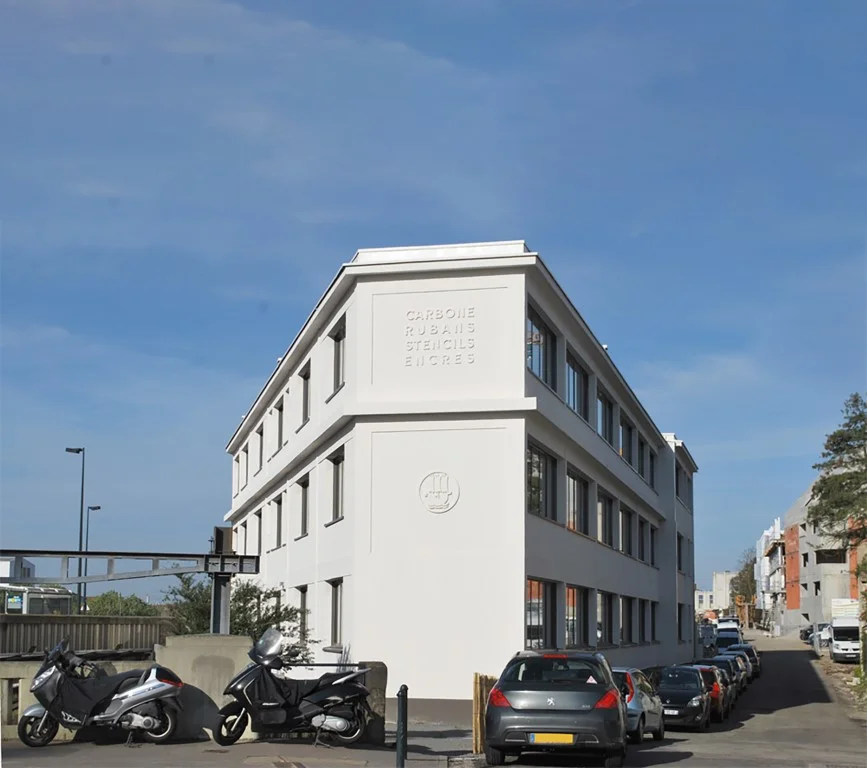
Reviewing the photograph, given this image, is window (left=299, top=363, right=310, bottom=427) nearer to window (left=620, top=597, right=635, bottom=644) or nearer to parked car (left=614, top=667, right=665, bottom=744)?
window (left=620, top=597, right=635, bottom=644)

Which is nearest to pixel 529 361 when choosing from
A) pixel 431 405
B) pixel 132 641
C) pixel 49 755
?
pixel 431 405

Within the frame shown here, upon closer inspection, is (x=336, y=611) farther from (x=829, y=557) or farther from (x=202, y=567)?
(x=829, y=557)

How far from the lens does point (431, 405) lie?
91.2 ft

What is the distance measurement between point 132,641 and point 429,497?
9.64 metres

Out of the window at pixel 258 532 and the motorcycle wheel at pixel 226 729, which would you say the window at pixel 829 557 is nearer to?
the window at pixel 258 532

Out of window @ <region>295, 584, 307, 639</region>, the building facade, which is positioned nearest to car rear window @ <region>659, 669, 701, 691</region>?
window @ <region>295, 584, 307, 639</region>

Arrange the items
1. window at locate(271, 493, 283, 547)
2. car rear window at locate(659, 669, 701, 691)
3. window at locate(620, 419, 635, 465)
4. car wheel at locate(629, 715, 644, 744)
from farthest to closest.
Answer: window at locate(620, 419, 635, 465) < window at locate(271, 493, 283, 547) < car rear window at locate(659, 669, 701, 691) < car wheel at locate(629, 715, 644, 744)

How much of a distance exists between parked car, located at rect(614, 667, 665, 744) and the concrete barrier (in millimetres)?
5608

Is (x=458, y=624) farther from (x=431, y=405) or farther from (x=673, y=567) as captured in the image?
(x=673, y=567)

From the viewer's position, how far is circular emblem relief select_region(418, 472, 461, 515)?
27.6 metres

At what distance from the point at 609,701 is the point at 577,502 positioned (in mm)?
20672

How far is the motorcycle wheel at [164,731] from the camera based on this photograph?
15.9 m

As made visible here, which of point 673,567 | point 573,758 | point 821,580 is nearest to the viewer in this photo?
point 573,758

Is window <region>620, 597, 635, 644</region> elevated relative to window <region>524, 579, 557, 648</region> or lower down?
lower down
